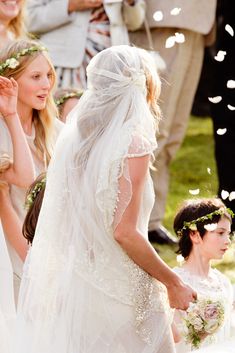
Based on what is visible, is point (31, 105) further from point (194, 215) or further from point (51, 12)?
point (51, 12)

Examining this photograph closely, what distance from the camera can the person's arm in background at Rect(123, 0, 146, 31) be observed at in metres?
7.91

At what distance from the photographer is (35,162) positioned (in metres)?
5.94

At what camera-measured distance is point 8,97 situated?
5.61m

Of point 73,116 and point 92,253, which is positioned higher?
point 73,116

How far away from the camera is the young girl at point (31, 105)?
586 centimetres

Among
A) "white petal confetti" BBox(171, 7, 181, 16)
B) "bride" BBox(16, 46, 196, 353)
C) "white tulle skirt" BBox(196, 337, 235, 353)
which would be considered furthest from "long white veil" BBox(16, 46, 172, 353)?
"white petal confetti" BBox(171, 7, 181, 16)

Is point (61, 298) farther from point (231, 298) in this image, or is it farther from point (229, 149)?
point (229, 149)

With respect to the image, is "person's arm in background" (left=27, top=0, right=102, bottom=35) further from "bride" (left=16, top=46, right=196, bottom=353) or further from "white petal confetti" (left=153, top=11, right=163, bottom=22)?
"bride" (left=16, top=46, right=196, bottom=353)

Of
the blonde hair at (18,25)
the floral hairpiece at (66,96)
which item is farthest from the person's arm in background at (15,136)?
the blonde hair at (18,25)

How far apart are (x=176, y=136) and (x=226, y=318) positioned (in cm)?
353

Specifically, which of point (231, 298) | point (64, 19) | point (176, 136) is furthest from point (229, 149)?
point (231, 298)

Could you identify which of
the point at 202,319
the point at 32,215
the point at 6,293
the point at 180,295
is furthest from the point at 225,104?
the point at 180,295

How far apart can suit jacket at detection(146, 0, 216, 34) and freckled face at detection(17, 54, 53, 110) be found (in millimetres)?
2411

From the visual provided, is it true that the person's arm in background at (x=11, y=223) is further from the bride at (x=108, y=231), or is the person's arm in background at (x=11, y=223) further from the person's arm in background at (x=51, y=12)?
the person's arm in background at (x=51, y=12)
